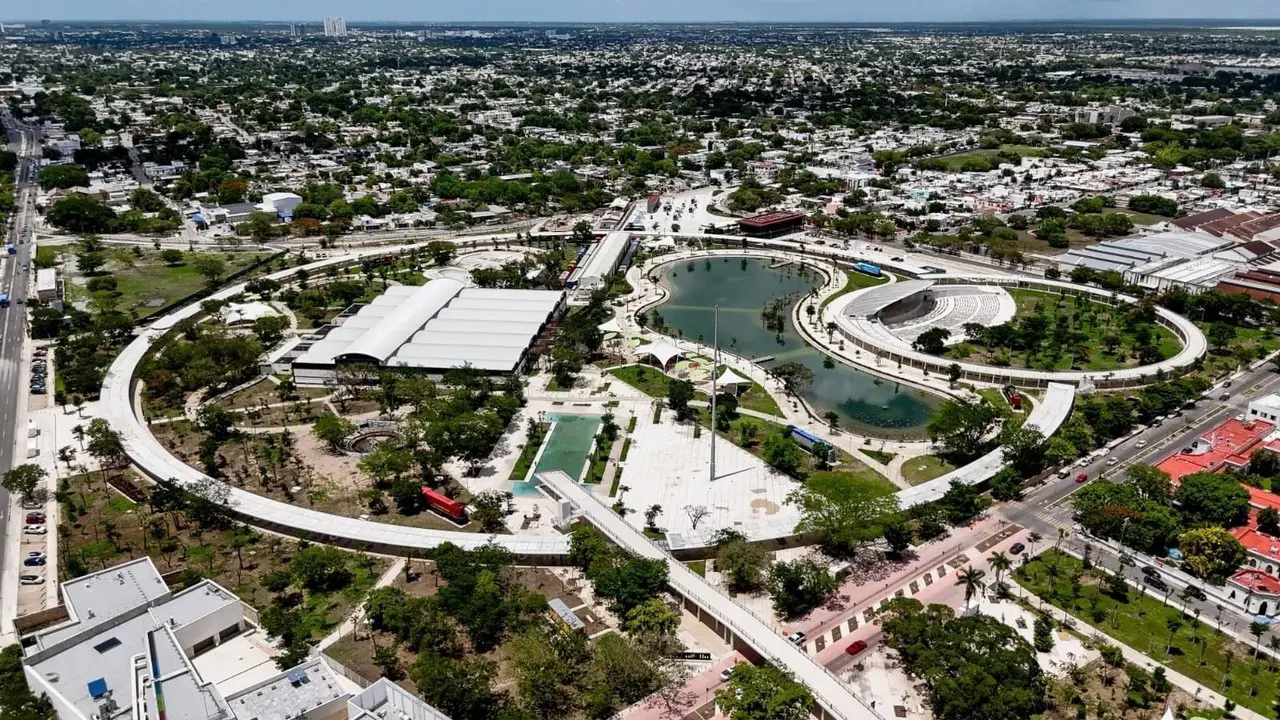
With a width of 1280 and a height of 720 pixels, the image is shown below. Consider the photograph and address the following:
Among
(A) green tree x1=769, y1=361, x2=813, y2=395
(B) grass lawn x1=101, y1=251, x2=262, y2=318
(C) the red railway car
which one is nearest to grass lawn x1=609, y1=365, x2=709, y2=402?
(A) green tree x1=769, y1=361, x2=813, y2=395

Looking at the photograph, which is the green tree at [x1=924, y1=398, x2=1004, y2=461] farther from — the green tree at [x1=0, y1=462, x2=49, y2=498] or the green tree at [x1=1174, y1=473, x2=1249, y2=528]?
the green tree at [x1=0, y1=462, x2=49, y2=498]

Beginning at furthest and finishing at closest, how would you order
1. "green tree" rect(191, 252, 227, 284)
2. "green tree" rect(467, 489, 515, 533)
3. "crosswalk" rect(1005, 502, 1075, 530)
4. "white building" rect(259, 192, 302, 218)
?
1. "white building" rect(259, 192, 302, 218)
2. "green tree" rect(191, 252, 227, 284)
3. "crosswalk" rect(1005, 502, 1075, 530)
4. "green tree" rect(467, 489, 515, 533)

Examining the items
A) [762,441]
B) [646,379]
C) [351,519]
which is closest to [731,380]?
[646,379]

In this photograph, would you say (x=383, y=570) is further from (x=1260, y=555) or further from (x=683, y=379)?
(x=1260, y=555)

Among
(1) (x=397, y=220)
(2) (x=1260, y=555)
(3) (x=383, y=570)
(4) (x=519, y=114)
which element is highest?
(4) (x=519, y=114)

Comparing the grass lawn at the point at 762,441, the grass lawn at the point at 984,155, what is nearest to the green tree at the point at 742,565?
the grass lawn at the point at 762,441

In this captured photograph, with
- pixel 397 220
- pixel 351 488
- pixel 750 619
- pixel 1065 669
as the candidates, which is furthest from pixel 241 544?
pixel 397 220

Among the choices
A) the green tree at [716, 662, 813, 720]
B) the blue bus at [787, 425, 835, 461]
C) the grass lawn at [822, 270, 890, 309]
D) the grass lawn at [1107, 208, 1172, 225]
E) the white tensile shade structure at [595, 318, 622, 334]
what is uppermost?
the grass lawn at [1107, 208, 1172, 225]
